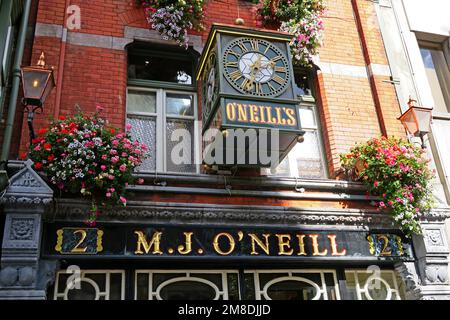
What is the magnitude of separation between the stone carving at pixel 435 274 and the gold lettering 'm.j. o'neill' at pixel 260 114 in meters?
2.99

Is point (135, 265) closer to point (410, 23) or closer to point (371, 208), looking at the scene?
point (371, 208)

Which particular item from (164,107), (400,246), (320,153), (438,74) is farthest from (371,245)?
(438,74)

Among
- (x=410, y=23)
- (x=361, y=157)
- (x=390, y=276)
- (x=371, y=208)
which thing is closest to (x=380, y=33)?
(x=410, y=23)

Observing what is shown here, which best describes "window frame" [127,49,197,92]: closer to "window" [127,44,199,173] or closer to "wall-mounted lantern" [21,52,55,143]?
"window" [127,44,199,173]

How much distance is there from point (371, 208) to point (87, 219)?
4.26m

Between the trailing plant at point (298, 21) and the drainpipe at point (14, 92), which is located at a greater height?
the trailing plant at point (298, 21)

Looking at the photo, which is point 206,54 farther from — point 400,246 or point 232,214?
point 400,246

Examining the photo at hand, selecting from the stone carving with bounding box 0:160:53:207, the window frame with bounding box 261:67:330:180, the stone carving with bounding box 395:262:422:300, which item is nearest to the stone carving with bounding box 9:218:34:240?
the stone carving with bounding box 0:160:53:207

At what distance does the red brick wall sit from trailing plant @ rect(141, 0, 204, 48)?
296 mm

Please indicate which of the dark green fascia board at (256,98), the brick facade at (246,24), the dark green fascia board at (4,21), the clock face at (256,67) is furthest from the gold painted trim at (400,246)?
the dark green fascia board at (4,21)

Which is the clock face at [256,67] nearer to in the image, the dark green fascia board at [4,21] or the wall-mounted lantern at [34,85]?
the wall-mounted lantern at [34,85]

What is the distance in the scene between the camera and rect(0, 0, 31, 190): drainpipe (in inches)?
242

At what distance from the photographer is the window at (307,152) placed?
8.04m

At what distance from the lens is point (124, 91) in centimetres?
756
